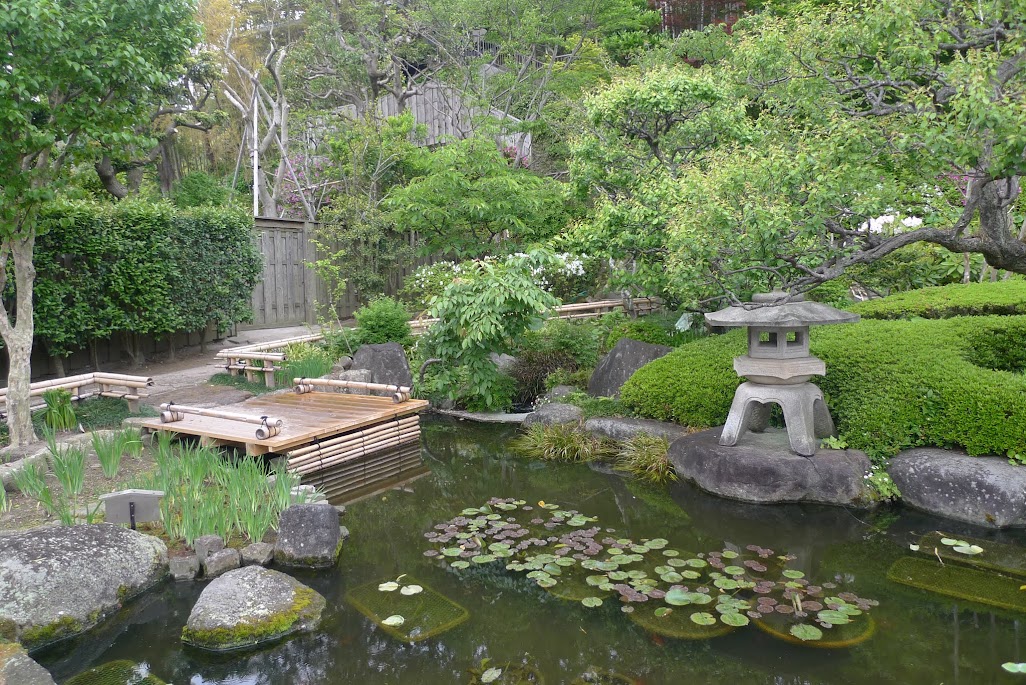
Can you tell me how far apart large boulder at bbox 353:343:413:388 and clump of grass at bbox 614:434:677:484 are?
12.4 feet

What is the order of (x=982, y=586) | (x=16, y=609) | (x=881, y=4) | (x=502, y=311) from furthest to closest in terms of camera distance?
→ (x=502, y=311), (x=881, y=4), (x=982, y=586), (x=16, y=609)

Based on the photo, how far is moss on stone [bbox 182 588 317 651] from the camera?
4223 mm

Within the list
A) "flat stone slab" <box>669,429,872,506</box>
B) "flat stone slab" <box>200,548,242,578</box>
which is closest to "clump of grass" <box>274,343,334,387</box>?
"flat stone slab" <box>200,548,242,578</box>

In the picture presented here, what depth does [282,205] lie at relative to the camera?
56.9 feet

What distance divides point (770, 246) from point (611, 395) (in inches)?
126

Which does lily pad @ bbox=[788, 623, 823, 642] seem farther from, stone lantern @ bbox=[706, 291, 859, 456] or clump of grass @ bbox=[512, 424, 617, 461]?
clump of grass @ bbox=[512, 424, 617, 461]

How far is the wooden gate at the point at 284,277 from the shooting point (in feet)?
45.4

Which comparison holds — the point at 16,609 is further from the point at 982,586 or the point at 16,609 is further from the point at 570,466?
the point at 982,586

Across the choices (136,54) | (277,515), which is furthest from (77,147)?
(277,515)

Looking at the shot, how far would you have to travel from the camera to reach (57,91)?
6625 mm

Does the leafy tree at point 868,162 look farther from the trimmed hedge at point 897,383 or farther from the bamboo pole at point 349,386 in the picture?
the bamboo pole at point 349,386

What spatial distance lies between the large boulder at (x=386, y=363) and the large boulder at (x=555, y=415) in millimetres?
2229

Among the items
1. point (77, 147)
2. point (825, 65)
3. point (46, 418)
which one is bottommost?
point (46, 418)

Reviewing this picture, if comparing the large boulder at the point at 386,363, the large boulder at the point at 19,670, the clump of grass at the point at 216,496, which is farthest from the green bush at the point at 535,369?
the large boulder at the point at 19,670
